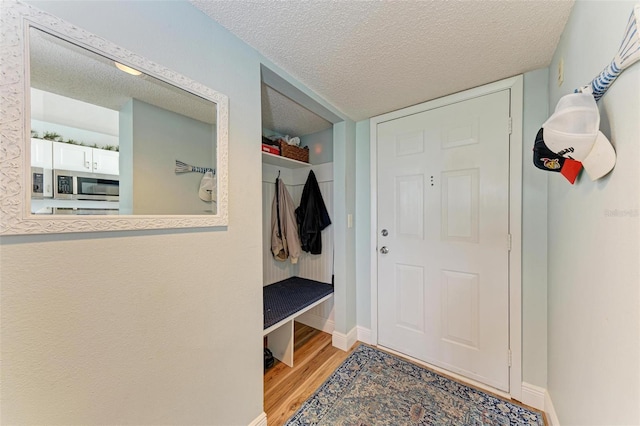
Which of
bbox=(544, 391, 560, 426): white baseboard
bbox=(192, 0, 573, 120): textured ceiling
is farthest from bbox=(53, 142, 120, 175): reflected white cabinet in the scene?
bbox=(544, 391, 560, 426): white baseboard

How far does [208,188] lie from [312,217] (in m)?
1.32

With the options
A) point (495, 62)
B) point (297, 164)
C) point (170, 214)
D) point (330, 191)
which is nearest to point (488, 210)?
point (495, 62)

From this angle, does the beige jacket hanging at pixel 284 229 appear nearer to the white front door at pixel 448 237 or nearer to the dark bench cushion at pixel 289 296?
the dark bench cushion at pixel 289 296

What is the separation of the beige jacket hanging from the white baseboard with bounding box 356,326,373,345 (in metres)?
0.89

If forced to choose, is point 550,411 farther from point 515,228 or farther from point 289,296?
point 289,296

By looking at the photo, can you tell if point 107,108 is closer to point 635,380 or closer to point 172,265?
point 172,265

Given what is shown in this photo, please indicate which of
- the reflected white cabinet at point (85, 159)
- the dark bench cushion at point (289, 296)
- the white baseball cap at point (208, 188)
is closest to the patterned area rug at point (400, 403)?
the dark bench cushion at point (289, 296)

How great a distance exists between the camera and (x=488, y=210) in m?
1.53

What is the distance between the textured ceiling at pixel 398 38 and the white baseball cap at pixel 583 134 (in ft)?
2.05

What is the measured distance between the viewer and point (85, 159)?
756 mm

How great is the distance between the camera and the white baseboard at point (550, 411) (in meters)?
1.17

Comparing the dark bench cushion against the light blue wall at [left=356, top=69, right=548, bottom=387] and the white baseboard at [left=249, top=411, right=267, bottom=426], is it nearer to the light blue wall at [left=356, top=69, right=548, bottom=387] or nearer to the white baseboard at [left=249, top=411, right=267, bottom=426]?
the white baseboard at [left=249, top=411, right=267, bottom=426]

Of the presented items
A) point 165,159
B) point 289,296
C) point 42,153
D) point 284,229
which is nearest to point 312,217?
point 284,229

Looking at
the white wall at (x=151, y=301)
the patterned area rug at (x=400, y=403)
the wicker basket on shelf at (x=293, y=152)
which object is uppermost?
the wicker basket on shelf at (x=293, y=152)
